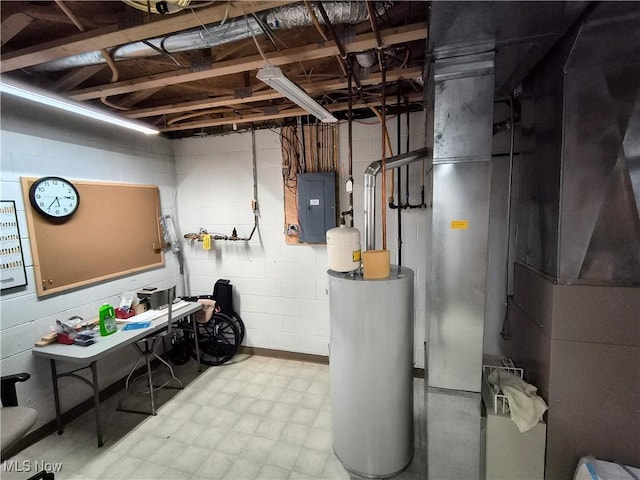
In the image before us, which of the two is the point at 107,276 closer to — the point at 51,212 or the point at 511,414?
the point at 51,212

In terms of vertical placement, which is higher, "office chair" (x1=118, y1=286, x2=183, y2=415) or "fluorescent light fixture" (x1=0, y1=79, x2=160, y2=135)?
"fluorescent light fixture" (x1=0, y1=79, x2=160, y2=135)

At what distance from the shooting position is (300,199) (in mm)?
3113

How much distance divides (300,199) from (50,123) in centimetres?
230

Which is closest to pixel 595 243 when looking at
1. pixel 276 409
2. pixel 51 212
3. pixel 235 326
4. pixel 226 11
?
pixel 226 11

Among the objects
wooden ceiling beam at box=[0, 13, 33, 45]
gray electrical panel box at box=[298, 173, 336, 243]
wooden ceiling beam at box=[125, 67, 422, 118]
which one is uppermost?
wooden ceiling beam at box=[0, 13, 33, 45]

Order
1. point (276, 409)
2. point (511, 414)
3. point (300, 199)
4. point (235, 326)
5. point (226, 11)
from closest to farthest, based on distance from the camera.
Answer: point (226, 11) < point (511, 414) < point (276, 409) < point (300, 199) < point (235, 326)

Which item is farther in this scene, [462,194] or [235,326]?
[235,326]

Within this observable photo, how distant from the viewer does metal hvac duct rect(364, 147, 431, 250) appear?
198cm

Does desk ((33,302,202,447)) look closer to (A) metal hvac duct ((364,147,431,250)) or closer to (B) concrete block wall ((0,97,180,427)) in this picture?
(B) concrete block wall ((0,97,180,427))

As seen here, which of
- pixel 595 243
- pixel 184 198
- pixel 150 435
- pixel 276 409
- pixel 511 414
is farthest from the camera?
pixel 184 198

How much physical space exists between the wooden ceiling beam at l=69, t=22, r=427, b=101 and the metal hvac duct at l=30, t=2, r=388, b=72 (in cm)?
12

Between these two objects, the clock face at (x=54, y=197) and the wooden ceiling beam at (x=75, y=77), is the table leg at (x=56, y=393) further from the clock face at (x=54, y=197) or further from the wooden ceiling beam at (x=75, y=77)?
the wooden ceiling beam at (x=75, y=77)

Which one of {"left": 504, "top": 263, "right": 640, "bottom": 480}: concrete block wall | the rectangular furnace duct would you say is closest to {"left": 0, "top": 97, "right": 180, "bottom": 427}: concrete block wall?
the rectangular furnace duct

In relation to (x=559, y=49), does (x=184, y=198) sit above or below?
below
